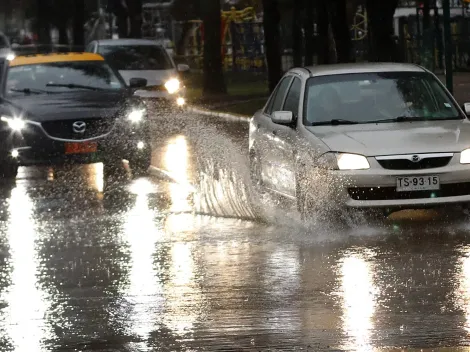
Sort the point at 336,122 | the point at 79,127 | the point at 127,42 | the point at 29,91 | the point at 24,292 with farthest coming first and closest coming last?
the point at 127,42
the point at 29,91
the point at 79,127
the point at 336,122
the point at 24,292

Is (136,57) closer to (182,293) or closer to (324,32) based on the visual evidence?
(324,32)

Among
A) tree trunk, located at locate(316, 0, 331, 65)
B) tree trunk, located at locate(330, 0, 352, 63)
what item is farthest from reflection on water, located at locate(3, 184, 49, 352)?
tree trunk, located at locate(316, 0, 331, 65)

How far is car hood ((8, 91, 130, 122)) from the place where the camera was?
17188 mm

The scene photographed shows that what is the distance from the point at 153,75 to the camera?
2784 cm

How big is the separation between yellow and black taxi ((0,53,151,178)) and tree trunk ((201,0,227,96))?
1972 cm

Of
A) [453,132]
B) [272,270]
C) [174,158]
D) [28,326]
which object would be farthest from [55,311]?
[174,158]

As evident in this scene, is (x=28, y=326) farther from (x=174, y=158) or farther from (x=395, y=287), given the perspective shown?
(x=174, y=158)

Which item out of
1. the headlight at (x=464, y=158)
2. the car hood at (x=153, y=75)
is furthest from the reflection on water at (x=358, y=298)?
the car hood at (x=153, y=75)

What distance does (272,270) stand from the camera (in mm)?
9719

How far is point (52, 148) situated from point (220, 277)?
7.93 m

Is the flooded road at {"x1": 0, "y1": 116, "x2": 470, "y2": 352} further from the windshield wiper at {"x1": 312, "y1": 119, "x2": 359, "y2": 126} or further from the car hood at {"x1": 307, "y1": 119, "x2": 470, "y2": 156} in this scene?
the windshield wiper at {"x1": 312, "y1": 119, "x2": 359, "y2": 126}

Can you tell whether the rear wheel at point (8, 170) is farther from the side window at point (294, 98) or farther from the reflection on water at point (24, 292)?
the side window at point (294, 98)

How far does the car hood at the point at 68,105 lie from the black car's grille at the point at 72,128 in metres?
0.06

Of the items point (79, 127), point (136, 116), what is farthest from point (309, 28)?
point (79, 127)
